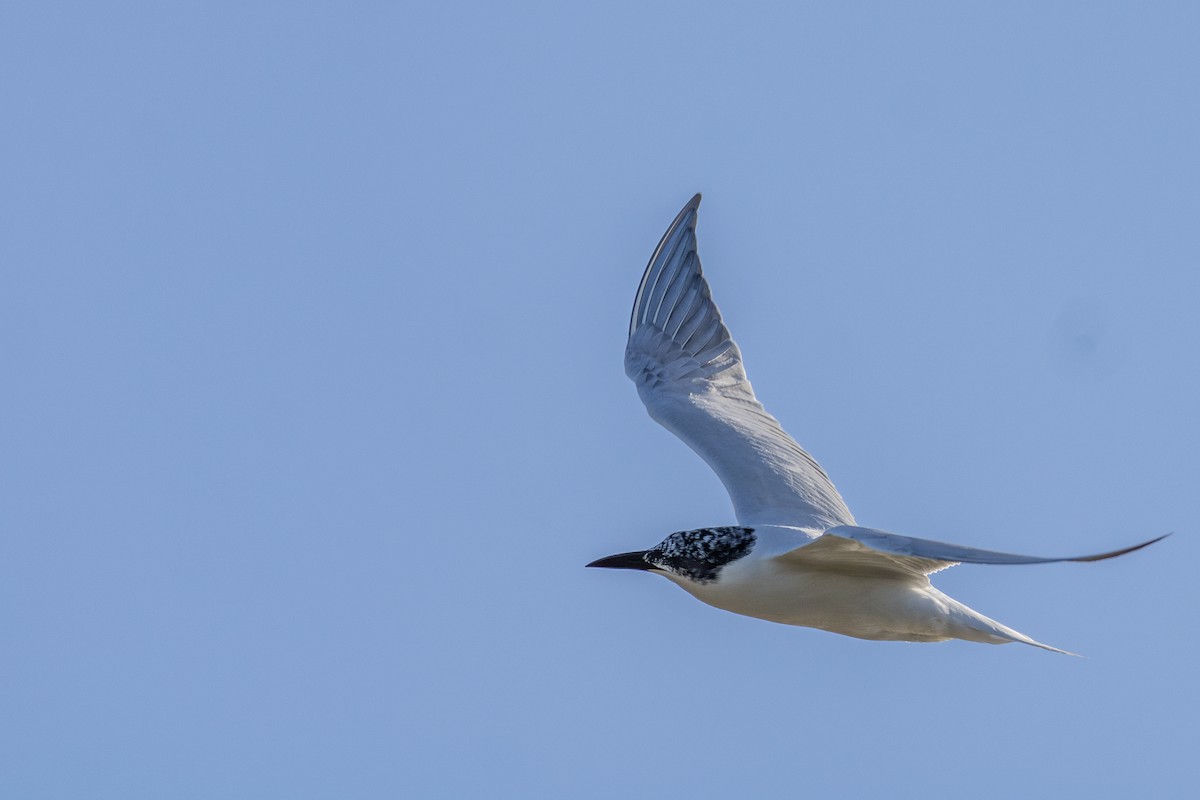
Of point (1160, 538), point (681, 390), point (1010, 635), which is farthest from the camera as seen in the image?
point (681, 390)

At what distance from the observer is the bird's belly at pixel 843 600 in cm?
1170

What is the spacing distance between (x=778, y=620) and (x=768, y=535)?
0.66m

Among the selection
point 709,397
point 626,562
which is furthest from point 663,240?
point 626,562

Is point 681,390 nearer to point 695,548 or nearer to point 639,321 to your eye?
point 639,321

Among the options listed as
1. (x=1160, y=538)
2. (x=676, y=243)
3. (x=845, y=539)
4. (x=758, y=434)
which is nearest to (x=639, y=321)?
(x=676, y=243)

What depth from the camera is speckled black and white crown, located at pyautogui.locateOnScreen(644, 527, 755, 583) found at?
11828 millimetres

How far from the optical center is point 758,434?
1420 centimetres

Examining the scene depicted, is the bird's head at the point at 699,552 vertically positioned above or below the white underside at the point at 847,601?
above

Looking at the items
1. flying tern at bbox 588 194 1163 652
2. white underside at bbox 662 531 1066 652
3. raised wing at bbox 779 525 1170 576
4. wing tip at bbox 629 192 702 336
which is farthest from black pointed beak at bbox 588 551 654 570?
wing tip at bbox 629 192 702 336

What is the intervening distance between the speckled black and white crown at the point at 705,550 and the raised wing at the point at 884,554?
52 cm

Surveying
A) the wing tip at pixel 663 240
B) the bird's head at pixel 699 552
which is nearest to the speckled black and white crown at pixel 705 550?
the bird's head at pixel 699 552

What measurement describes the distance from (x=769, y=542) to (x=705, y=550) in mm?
452

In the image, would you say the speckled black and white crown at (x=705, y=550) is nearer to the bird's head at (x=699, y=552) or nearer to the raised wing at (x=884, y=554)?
the bird's head at (x=699, y=552)

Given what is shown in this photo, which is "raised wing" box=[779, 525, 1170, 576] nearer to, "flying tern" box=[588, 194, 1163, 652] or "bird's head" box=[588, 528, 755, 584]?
"flying tern" box=[588, 194, 1163, 652]
